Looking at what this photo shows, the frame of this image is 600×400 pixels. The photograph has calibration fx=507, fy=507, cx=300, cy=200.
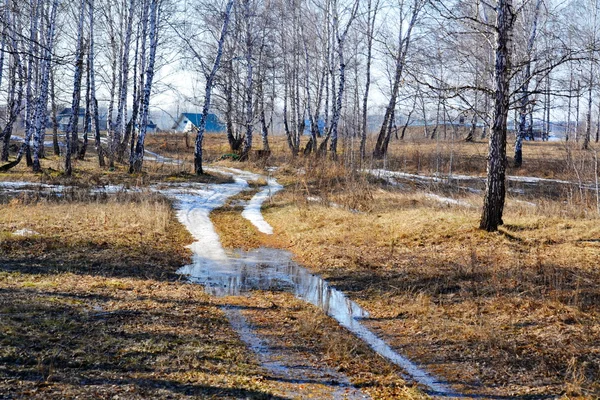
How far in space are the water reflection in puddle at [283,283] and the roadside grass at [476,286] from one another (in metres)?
0.21

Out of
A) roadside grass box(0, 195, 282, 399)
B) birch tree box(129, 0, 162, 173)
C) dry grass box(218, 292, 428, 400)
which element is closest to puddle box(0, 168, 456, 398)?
dry grass box(218, 292, 428, 400)

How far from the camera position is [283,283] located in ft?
25.1

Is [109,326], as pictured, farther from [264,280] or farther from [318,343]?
[264,280]

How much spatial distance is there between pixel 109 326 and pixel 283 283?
3.06 metres

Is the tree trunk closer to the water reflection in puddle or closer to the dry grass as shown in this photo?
the water reflection in puddle

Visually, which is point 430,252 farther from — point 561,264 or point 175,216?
point 175,216

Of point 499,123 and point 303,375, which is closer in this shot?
point 303,375

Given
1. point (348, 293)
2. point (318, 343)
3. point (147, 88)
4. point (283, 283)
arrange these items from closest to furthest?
point (318, 343) → point (348, 293) → point (283, 283) → point (147, 88)

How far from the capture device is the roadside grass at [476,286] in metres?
4.67

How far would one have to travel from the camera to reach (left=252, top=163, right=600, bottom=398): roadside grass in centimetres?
467

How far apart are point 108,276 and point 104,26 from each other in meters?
24.6

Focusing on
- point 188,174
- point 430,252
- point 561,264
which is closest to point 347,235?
point 430,252

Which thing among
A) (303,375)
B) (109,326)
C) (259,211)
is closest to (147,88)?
(259,211)

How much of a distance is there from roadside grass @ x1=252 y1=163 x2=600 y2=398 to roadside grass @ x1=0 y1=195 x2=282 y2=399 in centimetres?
200
